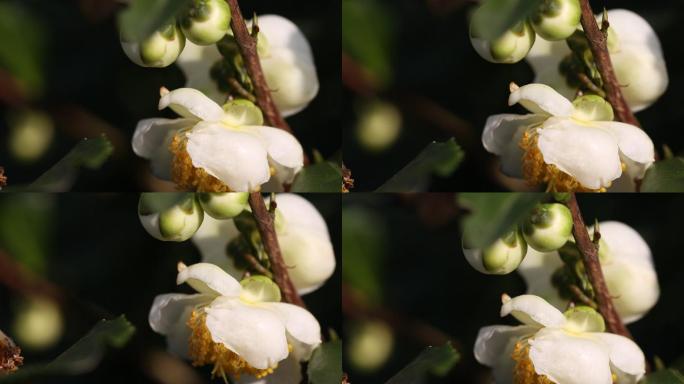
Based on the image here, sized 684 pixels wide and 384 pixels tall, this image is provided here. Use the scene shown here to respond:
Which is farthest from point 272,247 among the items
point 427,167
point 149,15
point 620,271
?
point 620,271

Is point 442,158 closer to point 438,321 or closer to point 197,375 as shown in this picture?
point 438,321

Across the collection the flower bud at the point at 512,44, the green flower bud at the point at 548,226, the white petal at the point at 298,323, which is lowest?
the white petal at the point at 298,323

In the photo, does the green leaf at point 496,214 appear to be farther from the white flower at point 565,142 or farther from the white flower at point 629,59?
the white flower at point 629,59

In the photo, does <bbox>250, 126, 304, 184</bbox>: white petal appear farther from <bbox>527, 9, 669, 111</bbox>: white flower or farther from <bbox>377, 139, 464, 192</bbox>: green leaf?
<bbox>527, 9, 669, 111</bbox>: white flower

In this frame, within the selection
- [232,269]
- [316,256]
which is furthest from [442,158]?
[232,269]

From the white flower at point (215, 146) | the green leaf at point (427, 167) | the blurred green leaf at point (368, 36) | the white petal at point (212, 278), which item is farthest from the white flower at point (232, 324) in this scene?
the blurred green leaf at point (368, 36)
